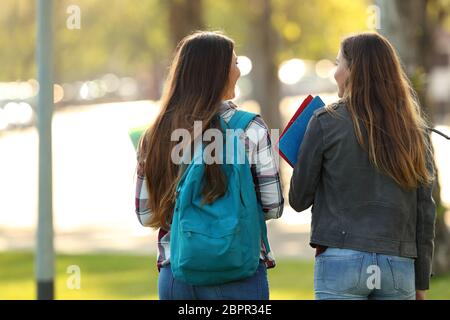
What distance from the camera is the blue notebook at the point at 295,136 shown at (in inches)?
168

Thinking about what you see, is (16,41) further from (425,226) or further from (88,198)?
(425,226)

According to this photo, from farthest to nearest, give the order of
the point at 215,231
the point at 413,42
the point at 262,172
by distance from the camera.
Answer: the point at 413,42, the point at 262,172, the point at 215,231

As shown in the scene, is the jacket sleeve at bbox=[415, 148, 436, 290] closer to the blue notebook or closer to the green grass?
the blue notebook

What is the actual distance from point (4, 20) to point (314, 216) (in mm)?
17472

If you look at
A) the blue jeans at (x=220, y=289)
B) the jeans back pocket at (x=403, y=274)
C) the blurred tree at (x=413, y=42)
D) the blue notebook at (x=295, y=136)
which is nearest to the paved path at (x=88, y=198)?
the blue notebook at (x=295, y=136)

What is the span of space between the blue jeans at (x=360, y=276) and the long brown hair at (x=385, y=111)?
1.05ft

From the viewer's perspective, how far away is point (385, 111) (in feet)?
13.5

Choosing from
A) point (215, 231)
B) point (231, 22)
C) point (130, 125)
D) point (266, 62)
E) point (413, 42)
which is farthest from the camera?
point (231, 22)

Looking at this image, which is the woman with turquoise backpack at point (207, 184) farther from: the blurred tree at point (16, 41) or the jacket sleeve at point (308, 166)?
the blurred tree at point (16, 41)

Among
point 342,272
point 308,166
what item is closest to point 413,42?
point 308,166

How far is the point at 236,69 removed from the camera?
4074mm

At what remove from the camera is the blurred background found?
10.3 m

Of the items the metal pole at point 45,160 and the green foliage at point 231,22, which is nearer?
the metal pole at point 45,160

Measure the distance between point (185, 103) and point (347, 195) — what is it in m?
0.72
